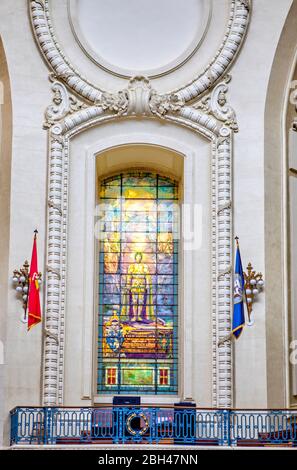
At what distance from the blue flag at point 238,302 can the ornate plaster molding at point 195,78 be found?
3974 millimetres

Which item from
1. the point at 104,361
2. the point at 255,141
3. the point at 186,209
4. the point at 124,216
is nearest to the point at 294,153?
the point at 255,141

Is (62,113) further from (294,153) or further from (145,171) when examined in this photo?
(294,153)

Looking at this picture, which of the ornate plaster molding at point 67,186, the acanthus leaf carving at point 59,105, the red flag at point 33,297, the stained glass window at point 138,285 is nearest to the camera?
the red flag at point 33,297

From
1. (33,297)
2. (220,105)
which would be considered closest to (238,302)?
(33,297)

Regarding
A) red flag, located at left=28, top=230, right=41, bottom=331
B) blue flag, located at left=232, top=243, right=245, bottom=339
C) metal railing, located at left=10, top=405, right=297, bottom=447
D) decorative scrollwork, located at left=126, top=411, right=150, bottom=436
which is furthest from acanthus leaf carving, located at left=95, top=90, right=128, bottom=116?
decorative scrollwork, located at left=126, top=411, right=150, bottom=436

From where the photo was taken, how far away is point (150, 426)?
72.3ft

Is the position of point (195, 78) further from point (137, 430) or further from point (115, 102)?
point (137, 430)

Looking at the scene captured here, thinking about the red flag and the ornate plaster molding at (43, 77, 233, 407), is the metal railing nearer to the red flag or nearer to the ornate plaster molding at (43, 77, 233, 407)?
the ornate plaster molding at (43, 77, 233, 407)

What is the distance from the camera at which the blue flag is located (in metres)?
23.4

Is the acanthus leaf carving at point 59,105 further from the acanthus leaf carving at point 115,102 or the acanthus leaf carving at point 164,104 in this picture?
the acanthus leaf carving at point 164,104

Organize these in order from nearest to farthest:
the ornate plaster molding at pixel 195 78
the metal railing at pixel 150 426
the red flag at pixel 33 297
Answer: the metal railing at pixel 150 426 → the red flag at pixel 33 297 → the ornate plaster molding at pixel 195 78

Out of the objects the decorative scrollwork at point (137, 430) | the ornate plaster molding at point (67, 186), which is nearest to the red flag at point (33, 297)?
the ornate plaster molding at point (67, 186)

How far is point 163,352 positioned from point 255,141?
16.9 ft

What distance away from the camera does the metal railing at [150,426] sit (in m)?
22.0
